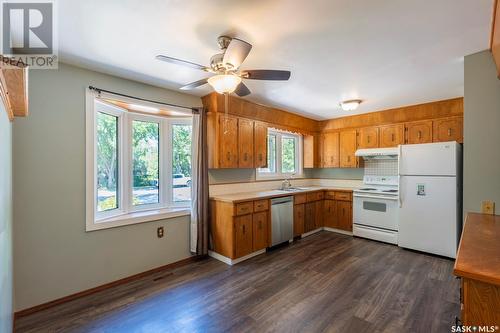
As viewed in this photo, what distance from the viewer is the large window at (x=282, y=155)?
4828mm

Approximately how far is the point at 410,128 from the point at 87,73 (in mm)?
4931

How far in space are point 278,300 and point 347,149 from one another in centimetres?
359

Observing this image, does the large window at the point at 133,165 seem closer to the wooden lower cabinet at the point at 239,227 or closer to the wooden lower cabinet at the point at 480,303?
the wooden lower cabinet at the point at 239,227

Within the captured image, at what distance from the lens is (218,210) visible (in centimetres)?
345

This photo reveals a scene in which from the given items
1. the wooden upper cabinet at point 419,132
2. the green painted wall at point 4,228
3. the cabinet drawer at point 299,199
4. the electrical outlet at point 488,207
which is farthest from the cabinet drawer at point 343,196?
the green painted wall at point 4,228

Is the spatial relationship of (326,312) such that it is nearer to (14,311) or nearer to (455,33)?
(455,33)

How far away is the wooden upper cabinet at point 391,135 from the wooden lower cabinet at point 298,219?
1.96 metres

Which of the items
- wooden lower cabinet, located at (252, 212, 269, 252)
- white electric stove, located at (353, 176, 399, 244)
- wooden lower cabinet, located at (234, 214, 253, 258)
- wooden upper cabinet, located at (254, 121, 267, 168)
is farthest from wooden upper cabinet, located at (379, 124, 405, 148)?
wooden lower cabinet, located at (234, 214, 253, 258)

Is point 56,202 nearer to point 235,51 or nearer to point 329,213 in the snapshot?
point 235,51

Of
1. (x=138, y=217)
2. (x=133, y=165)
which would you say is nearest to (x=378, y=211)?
(x=138, y=217)

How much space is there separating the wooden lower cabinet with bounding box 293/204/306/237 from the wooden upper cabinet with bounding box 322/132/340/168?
4.46ft

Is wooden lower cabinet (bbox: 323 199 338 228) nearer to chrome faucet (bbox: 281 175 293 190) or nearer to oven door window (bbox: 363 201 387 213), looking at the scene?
oven door window (bbox: 363 201 387 213)

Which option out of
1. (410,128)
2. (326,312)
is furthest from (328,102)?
(326,312)

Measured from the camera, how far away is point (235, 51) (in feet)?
5.63
